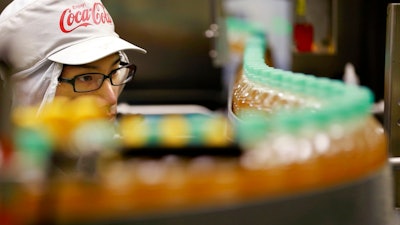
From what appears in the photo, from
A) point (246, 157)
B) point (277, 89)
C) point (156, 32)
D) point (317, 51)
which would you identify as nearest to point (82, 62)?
point (277, 89)

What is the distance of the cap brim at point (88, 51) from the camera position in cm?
172

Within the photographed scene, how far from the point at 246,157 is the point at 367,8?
392 cm

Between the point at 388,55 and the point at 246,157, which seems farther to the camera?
the point at 388,55

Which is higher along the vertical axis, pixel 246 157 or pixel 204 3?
pixel 246 157

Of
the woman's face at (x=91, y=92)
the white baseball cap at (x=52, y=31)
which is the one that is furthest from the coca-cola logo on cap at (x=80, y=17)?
Result: the woman's face at (x=91, y=92)

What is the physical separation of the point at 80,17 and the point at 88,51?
0.14 m

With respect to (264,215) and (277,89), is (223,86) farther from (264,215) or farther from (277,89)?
(264,215)

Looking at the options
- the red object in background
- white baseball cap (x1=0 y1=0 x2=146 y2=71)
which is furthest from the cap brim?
the red object in background

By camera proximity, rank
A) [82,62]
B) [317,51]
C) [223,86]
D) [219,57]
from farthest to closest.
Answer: [223,86] < [219,57] < [317,51] < [82,62]

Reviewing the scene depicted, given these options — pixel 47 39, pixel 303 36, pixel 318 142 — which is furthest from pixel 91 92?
pixel 303 36

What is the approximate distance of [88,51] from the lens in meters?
1.76

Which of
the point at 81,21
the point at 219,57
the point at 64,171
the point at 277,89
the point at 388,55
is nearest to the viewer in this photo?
the point at 64,171

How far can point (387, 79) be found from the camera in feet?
4.94

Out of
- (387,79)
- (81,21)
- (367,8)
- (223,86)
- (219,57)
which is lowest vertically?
(223,86)
